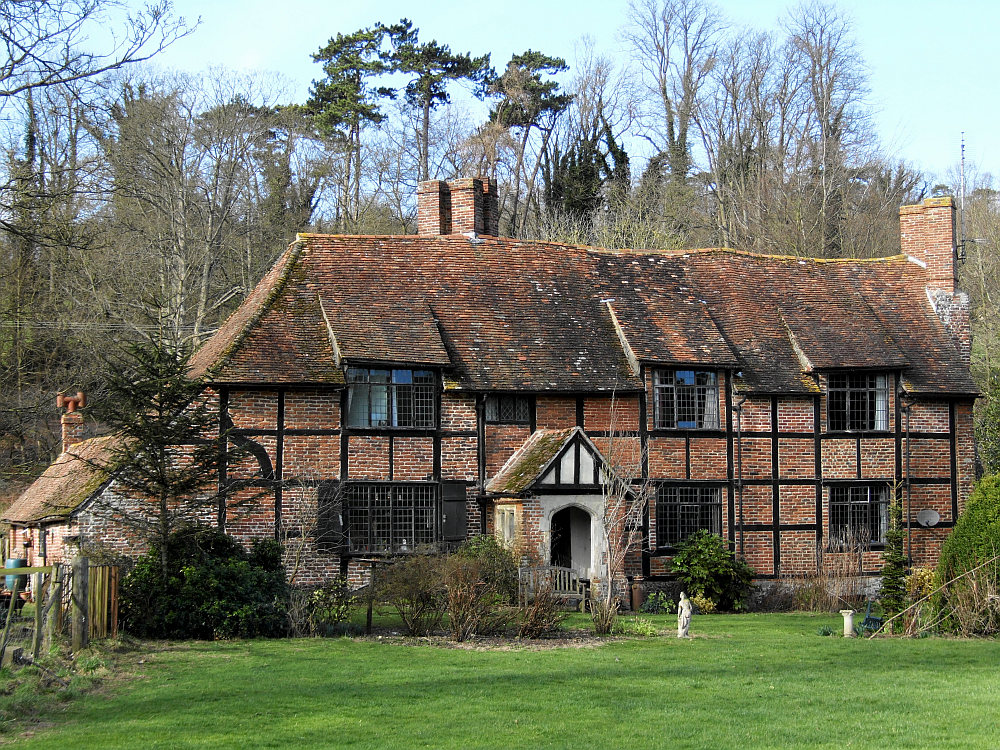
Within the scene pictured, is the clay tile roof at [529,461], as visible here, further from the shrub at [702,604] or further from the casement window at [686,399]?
the shrub at [702,604]

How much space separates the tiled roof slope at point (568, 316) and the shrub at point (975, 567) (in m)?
6.85

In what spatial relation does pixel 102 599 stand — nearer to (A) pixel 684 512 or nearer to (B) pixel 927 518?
(A) pixel 684 512

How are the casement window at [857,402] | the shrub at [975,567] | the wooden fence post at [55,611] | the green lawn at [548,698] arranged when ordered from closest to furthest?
the green lawn at [548,698] → the wooden fence post at [55,611] → the shrub at [975,567] → the casement window at [857,402]

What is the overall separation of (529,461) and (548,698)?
10.5m

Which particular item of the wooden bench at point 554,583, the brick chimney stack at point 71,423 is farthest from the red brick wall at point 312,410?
the brick chimney stack at point 71,423

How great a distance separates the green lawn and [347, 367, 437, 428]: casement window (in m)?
6.82

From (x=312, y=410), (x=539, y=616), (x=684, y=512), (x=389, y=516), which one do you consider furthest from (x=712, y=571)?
(x=312, y=410)

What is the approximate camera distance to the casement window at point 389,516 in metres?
22.7

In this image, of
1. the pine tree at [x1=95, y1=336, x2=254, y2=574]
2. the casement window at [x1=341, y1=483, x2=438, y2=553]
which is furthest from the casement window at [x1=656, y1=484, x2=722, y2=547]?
the pine tree at [x1=95, y1=336, x2=254, y2=574]

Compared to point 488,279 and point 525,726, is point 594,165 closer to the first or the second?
point 488,279

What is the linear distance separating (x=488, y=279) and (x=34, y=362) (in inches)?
589

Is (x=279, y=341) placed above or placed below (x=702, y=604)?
above

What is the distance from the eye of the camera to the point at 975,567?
59.5ft

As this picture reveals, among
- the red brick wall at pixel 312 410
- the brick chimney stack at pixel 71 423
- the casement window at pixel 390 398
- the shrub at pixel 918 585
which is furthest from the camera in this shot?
the brick chimney stack at pixel 71 423
